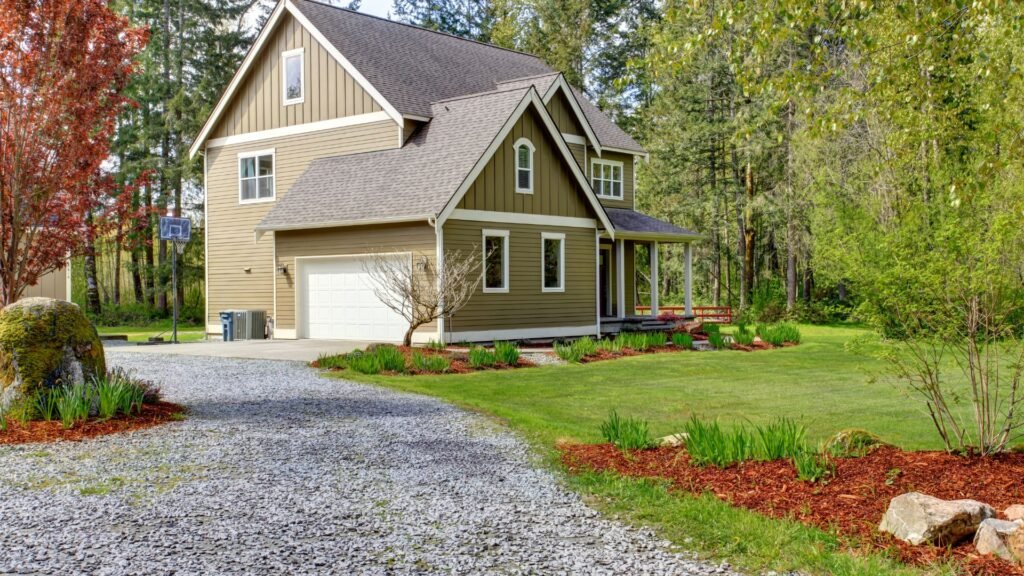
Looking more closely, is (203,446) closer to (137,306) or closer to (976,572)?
(976,572)

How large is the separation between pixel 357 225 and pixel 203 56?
73.3ft

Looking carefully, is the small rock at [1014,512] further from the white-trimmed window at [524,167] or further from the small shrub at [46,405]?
the white-trimmed window at [524,167]

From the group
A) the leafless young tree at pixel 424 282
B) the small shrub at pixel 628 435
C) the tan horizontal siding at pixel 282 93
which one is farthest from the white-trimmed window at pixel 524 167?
→ the small shrub at pixel 628 435

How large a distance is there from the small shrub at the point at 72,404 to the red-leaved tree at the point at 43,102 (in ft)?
6.92

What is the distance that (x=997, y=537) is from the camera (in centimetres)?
494

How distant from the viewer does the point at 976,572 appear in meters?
4.77

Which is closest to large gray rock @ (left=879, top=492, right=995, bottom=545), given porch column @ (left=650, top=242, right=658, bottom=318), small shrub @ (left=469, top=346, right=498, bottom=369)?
small shrub @ (left=469, top=346, right=498, bottom=369)

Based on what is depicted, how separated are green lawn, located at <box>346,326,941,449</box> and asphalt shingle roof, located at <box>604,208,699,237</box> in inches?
325

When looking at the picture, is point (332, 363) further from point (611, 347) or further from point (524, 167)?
point (524, 167)

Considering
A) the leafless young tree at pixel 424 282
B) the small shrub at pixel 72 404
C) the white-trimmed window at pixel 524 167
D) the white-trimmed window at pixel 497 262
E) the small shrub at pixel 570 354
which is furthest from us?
the white-trimmed window at pixel 524 167

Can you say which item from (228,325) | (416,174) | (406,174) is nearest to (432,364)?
(416,174)

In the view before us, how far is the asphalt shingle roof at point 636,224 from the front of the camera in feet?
86.8

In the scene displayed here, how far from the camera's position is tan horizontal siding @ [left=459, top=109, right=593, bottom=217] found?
68.4 ft

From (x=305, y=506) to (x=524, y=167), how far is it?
53.3 ft
